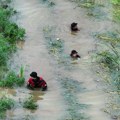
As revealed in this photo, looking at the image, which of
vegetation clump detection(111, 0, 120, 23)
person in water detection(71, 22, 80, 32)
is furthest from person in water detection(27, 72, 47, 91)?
vegetation clump detection(111, 0, 120, 23)

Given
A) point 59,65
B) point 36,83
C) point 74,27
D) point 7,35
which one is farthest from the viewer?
point 74,27

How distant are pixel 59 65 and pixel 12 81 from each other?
207 cm

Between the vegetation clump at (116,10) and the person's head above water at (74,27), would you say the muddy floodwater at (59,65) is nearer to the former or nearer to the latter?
the person's head above water at (74,27)

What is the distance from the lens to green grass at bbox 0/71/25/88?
11625 millimetres

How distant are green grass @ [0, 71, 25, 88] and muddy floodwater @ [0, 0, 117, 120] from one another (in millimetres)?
198

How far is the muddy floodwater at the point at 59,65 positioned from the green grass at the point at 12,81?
198 millimetres

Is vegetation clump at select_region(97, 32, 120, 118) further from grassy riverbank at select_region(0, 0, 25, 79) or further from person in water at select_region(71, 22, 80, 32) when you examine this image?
grassy riverbank at select_region(0, 0, 25, 79)

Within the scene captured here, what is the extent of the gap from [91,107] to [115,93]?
991 mm

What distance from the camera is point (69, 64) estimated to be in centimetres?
1349

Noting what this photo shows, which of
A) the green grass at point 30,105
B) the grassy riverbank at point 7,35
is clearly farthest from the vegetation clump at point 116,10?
the green grass at point 30,105

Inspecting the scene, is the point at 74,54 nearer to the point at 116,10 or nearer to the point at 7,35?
→ the point at 7,35

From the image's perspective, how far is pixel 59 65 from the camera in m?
13.3

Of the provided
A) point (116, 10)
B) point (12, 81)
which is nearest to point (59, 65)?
point (12, 81)

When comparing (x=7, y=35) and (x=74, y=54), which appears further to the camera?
(x=7, y=35)
